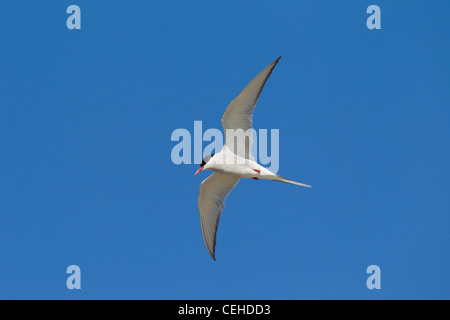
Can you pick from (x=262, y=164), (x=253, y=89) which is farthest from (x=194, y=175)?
(x=253, y=89)

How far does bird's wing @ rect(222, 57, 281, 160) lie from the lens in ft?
36.9

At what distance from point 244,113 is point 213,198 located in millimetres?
2216

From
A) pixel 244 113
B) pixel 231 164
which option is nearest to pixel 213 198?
pixel 231 164

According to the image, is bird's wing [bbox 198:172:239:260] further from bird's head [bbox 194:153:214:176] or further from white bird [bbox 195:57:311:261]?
bird's head [bbox 194:153:214:176]

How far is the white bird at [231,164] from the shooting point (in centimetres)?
1145

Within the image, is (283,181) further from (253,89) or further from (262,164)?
(253,89)

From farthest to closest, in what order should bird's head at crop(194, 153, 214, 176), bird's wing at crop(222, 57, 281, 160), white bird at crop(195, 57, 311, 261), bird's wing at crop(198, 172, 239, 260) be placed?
1. bird's wing at crop(198, 172, 239, 260)
2. bird's head at crop(194, 153, 214, 176)
3. white bird at crop(195, 57, 311, 261)
4. bird's wing at crop(222, 57, 281, 160)

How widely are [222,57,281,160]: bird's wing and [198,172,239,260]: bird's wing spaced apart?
887mm

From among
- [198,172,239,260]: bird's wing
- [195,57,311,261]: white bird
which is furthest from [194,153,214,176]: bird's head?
[198,172,239,260]: bird's wing

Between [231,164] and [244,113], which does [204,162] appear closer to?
[231,164]

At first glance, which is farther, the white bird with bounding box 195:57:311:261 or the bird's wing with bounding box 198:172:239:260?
the bird's wing with bounding box 198:172:239:260

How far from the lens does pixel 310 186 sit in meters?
11.0

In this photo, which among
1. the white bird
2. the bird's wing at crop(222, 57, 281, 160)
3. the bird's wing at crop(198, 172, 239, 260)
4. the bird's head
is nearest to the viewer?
the bird's wing at crop(222, 57, 281, 160)

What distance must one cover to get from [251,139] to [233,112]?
69cm
